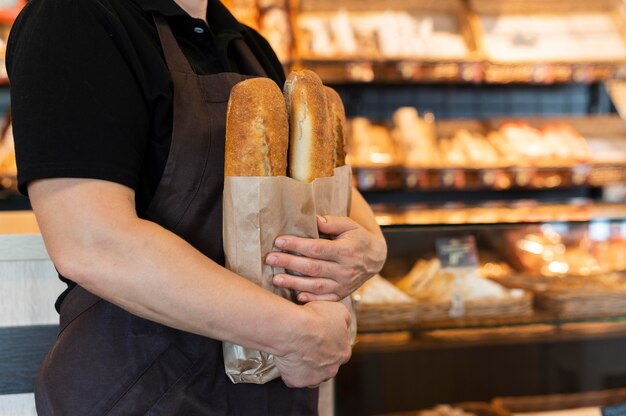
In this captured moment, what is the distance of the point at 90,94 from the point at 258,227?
0.98ft

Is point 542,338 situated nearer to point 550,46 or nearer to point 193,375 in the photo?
point 193,375

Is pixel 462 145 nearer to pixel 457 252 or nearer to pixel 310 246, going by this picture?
pixel 457 252

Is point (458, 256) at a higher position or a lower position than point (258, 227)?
lower

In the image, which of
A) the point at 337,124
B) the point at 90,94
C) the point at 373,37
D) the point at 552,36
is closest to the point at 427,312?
the point at 337,124

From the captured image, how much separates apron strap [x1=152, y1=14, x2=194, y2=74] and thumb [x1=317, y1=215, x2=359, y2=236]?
31 cm

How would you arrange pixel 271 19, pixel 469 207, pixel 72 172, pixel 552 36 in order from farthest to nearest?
pixel 552 36
pixel 271 19
pixel 469 207
pixel 72 172

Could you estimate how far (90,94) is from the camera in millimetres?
1006

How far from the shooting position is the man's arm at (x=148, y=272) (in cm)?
99

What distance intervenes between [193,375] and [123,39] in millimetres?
509

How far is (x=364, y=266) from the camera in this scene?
125 centimetres

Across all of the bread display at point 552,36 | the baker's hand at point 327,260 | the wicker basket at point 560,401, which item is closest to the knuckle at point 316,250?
the baker's hand at point 327,260

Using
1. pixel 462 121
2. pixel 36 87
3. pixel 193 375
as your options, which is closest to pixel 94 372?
pixel 193 375

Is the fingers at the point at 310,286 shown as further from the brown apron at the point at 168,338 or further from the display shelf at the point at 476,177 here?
the display shelf at the point at 476,177

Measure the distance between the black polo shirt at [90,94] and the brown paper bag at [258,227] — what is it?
0.13 m
